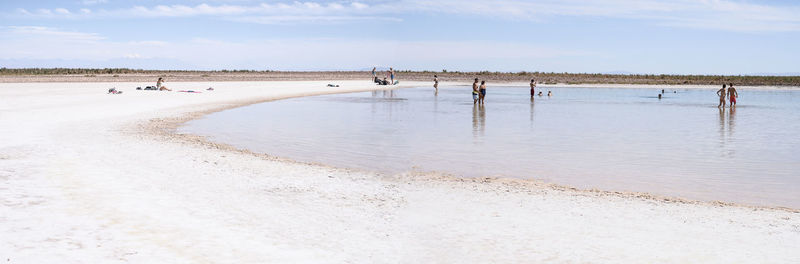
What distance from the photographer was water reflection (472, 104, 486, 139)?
2049 centimetres

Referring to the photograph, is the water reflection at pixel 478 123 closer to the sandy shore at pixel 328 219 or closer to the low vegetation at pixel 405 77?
the sandy shore at pixel 328 219

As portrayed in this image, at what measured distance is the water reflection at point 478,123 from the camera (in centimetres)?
2049

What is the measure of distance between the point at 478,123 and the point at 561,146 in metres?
7.27

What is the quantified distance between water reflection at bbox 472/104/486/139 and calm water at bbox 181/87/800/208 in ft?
0.11

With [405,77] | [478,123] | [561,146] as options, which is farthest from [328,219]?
[405,77]

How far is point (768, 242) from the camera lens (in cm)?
740

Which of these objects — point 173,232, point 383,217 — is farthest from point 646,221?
point 173,232

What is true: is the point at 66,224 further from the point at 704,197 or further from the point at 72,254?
the point at 704,197

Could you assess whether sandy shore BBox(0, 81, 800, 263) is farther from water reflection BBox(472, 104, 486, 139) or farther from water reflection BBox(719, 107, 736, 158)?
water reflection BBox(472, 104, 486, 139)

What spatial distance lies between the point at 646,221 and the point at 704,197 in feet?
9.07

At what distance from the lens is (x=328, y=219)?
27.1 ft

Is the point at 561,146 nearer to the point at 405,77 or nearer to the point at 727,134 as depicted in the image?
the point at 727,134

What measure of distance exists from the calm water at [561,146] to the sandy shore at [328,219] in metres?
1.64

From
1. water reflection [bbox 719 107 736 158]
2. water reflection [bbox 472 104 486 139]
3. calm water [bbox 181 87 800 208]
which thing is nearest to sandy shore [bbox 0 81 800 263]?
calm water [bbox 181 87 800 208]
